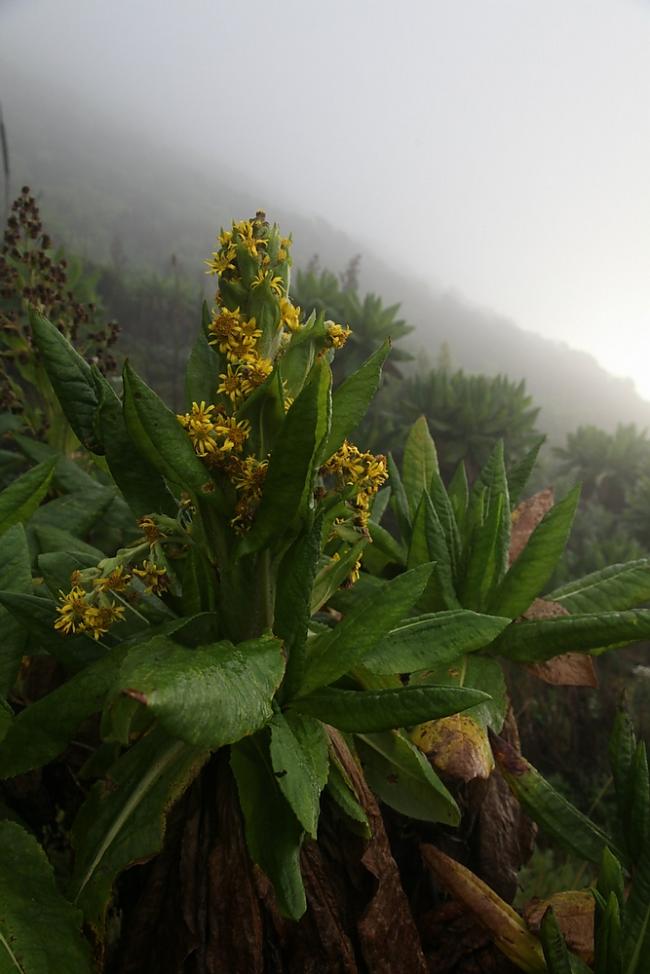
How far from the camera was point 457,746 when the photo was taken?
→ 1.17 meters

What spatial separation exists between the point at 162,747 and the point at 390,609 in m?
0.49

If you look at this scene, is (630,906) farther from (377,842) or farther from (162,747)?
(162,747)

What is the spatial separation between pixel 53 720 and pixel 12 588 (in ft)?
0.98

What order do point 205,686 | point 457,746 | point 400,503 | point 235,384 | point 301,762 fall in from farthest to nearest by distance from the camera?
point 400,503
point 457,746
point 235,384
point 301,762
point 205,686

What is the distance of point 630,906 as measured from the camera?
123 centimetres

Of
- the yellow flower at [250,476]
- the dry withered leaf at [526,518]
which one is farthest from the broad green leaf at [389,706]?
the dry withered leaf at [526,518]

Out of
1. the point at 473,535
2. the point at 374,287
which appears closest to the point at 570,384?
the point at 374,287

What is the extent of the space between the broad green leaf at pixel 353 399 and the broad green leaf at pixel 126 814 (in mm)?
649

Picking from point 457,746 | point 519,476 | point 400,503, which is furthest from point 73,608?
point 519,476

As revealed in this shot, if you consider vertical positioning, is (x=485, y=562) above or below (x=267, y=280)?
below

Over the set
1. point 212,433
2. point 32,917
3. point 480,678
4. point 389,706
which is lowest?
point 32,917

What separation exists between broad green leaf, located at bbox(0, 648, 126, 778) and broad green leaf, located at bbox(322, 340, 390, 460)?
0.58m

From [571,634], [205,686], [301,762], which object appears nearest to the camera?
[205,686]

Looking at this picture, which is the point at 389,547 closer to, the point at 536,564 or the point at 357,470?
the point at 536,564
